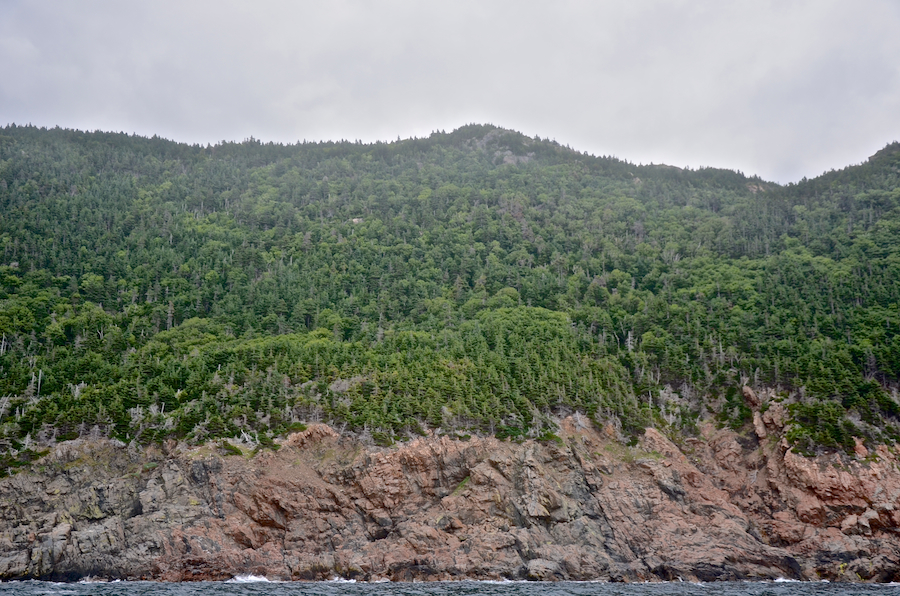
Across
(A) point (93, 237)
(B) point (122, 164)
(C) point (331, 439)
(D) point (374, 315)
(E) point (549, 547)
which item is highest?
(B) point (122, 164)

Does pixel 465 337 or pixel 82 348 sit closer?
pixel 82 348

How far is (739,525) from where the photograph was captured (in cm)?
7975

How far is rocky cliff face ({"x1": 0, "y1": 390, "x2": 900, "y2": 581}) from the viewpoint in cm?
7156

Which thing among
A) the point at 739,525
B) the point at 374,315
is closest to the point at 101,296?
the point at 374,315

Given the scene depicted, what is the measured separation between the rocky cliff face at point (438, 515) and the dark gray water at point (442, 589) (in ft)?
15.0

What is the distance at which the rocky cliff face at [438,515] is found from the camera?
7156 cm

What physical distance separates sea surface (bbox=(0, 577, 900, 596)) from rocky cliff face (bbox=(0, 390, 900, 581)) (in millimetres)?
4114

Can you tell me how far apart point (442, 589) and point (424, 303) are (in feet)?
227

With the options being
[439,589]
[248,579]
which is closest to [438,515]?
[439,589]

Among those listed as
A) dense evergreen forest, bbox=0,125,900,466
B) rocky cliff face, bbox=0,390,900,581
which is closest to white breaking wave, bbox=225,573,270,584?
rocky cliff face, bbox=0,390,900,581

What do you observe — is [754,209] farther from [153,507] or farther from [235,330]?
[153,507]

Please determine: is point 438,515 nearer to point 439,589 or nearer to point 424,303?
point 439,589

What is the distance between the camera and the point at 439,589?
206 ft

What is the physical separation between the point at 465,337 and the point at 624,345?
25.0 meters
